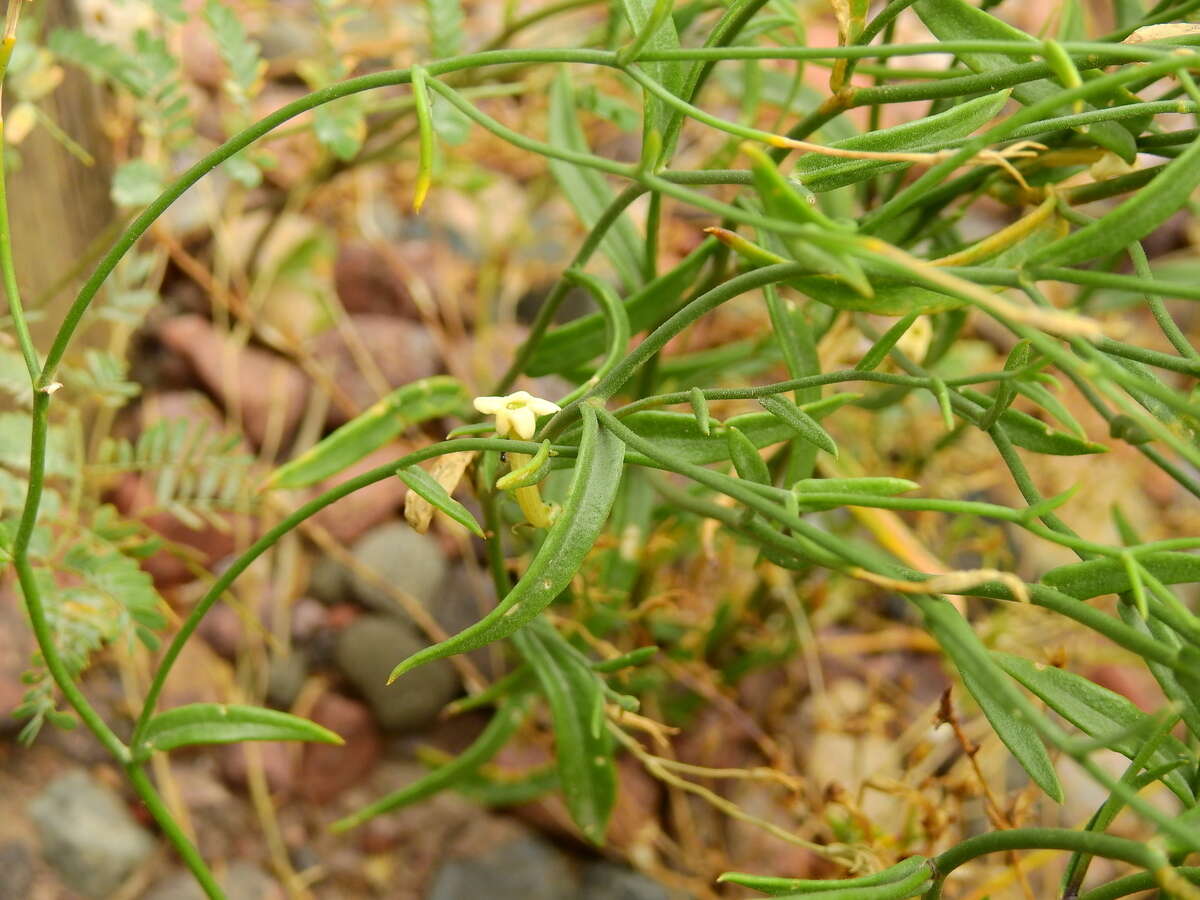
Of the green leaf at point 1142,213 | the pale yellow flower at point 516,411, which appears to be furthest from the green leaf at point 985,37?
the pale yellow flower at point 516,411

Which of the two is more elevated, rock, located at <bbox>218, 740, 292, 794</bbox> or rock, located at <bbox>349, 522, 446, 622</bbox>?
rock, located at <bbox>349, 522, 446, 622</bbox>

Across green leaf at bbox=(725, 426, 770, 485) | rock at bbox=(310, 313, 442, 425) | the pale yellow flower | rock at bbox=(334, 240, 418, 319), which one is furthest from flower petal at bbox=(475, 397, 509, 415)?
rock at bbox=(334, 240, 418, 319)

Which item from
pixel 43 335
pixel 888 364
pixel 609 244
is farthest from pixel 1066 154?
pixel 43 335

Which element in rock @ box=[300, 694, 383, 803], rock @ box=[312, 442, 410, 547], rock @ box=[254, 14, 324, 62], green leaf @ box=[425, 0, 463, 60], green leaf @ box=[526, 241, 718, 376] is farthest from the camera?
rock @ box=[254, 14, 324, 62]

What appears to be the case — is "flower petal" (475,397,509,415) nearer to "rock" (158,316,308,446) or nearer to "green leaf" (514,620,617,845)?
"green leaf" (514,620,617,845)

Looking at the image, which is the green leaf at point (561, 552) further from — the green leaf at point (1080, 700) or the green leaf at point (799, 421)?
the green leaf at point (1080, 700)

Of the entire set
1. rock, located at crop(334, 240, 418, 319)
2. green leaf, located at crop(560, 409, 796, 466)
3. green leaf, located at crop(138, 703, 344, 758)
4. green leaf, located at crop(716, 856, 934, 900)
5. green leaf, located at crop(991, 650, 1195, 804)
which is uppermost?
green leaf, located at crop(560, 409, 796, 466)
